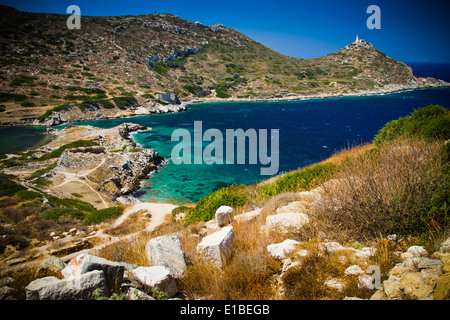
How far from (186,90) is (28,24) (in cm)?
7150

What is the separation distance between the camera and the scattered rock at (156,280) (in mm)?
3378

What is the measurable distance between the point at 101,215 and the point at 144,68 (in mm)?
97725

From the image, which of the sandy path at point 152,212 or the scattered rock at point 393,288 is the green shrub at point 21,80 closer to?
the sandy path at point 152,212

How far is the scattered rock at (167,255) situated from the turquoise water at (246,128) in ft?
60.7

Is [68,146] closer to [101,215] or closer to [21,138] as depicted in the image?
[21,138]

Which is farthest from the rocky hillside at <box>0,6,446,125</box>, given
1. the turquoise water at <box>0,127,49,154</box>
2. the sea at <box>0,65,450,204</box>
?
the sea at <box>0,65,450,204</box>

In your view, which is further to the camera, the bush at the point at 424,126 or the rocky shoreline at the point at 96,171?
the rocky shoreline at the point at 96,171

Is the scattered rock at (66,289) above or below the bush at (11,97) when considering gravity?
below

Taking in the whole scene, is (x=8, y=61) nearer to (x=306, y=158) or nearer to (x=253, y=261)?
(x=306, y=158)

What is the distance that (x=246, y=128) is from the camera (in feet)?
174

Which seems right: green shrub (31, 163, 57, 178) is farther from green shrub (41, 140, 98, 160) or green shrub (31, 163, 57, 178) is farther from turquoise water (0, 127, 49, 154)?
turquoise water (0, 127, 49, 154)

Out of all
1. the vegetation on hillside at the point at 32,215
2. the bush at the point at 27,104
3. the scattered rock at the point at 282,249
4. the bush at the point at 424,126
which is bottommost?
the vegetation on hillside at the point at 32,215

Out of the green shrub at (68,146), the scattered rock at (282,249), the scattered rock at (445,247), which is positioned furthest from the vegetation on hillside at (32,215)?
the scattered rock at (445,247)

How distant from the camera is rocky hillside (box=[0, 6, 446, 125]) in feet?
220
